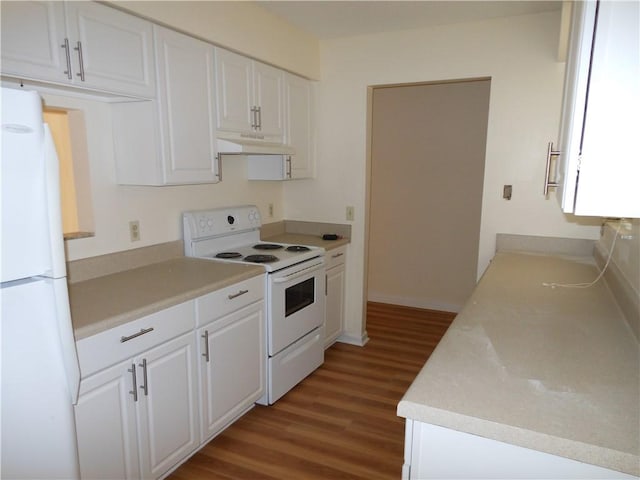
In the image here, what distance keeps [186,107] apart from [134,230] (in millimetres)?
746

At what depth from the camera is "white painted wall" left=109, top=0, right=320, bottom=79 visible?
2.15 metres

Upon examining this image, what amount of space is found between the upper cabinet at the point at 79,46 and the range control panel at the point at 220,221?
2.84 feet

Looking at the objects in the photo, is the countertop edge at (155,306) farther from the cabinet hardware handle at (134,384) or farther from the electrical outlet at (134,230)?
the electrical outlet at (134,230)

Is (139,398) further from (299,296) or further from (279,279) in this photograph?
(299,296)

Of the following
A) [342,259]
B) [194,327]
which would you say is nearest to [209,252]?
[194,327]

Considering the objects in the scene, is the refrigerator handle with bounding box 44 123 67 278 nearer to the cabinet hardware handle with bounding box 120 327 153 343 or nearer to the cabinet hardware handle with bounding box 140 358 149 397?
the cabinet hardware handle with bounding box 120 327 153 343

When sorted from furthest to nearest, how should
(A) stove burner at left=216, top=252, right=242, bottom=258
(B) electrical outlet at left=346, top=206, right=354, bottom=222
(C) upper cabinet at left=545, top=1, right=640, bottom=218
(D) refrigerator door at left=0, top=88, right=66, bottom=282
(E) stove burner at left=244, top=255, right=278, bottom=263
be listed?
(B) electrical outlet at left=346, top=206, right=354, bottom=222 → (A) stove burner at left=216, top=252, right=242, bottom=258 → (E) stove burner at left=244, top=255, right=278, bottom=263 → (D) refrigerator door at left=0, top=88, right=66, bottom=282 → (C) upper cabinet at left=545, top=1, right=640, bottom=218

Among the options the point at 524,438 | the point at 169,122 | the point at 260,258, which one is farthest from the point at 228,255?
the point at 524,438

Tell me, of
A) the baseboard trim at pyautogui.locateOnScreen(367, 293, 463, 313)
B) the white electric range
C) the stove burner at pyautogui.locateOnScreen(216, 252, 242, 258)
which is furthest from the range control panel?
the baseboard trim at pyautogui.locateOnScreen(367, 293, 463, 313)

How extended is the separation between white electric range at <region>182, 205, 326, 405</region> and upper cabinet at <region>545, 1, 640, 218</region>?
1895 millimetres

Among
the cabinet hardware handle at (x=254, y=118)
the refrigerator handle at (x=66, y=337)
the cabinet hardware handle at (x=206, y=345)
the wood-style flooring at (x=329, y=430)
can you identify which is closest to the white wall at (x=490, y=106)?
the wood-style flooring at (x=329, y=430)

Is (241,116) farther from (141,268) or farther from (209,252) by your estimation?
(141,268)

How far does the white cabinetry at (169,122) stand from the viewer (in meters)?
2.21

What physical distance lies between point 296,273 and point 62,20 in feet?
5.79
